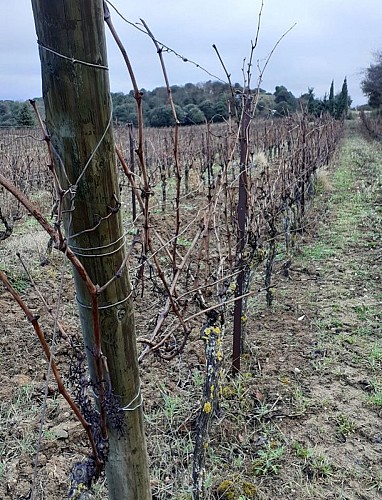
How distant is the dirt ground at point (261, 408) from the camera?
1966 mm

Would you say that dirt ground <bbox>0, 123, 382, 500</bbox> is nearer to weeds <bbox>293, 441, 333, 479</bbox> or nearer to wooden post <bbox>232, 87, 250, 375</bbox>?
weeds <bbox>293, 441, 333, 479</bbox>

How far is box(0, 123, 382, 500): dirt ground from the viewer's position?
197 centimetres

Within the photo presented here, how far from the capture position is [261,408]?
7.95ft

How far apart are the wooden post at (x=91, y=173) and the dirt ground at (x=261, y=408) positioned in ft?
2.32

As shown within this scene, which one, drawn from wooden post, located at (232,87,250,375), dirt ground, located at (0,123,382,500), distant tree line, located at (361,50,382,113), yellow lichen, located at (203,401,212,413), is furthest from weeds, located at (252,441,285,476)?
distant tree line, located at (361,50,382,113)

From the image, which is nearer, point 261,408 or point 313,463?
point 313,463

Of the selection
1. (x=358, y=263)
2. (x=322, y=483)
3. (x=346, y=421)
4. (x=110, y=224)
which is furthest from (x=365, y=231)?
(x=110, y=224)

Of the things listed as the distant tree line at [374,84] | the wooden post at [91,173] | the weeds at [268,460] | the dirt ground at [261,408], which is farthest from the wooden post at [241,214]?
the distant tree line at [374,84]

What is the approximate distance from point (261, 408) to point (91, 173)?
2020 millimetres

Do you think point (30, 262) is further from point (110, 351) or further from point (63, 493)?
point (110, 351)

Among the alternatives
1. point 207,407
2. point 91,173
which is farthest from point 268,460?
point 91,173

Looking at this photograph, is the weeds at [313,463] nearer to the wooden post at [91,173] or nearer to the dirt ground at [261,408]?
the dirt ground at [261,408]

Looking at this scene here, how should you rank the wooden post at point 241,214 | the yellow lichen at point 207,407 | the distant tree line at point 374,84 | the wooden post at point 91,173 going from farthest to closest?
the distant tree line at point 374,84 < the wooden post at point 241,214 < the yellow lichen at point 207,407 < the wooden post at point 91,173

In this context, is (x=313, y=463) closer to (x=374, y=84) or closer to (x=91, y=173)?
(x=91, y=173)
